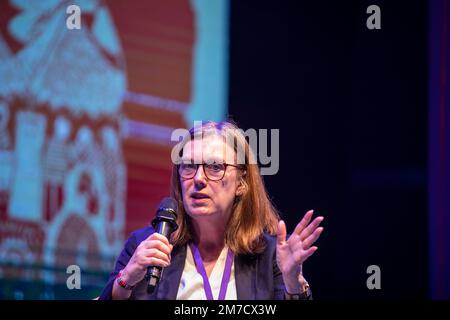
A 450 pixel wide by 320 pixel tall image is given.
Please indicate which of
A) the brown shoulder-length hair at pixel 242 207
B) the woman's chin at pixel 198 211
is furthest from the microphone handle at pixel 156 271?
the brown shoulder-length hair at pixel 242 207

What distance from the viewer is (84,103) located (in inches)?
137

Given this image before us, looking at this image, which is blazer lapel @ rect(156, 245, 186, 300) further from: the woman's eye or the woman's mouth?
the woman's eye

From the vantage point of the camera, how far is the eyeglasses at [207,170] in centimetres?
231

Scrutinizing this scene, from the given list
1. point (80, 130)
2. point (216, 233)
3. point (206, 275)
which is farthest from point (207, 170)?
point (80, 130)

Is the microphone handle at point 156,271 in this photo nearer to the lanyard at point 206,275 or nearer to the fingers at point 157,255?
the fingers at point 157,255

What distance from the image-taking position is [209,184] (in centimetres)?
230

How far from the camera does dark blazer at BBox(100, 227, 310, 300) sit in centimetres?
218

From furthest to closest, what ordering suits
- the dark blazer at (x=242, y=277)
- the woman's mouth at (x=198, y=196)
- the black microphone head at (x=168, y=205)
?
the woman's mouth at (x=198, y=196) → the dark blazer at (x=242, y=277) → the black microphone head at (x=168, y=205)

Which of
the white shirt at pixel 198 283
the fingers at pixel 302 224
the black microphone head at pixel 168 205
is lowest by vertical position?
the white shirt at pixel 198 283

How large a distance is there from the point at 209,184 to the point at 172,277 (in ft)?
1.21

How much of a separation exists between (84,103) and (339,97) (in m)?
1.62

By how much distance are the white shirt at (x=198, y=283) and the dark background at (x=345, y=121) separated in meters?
1.54

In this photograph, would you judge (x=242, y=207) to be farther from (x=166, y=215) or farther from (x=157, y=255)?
(x=157, y=255)

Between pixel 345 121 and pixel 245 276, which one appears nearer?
pixel 245 276
